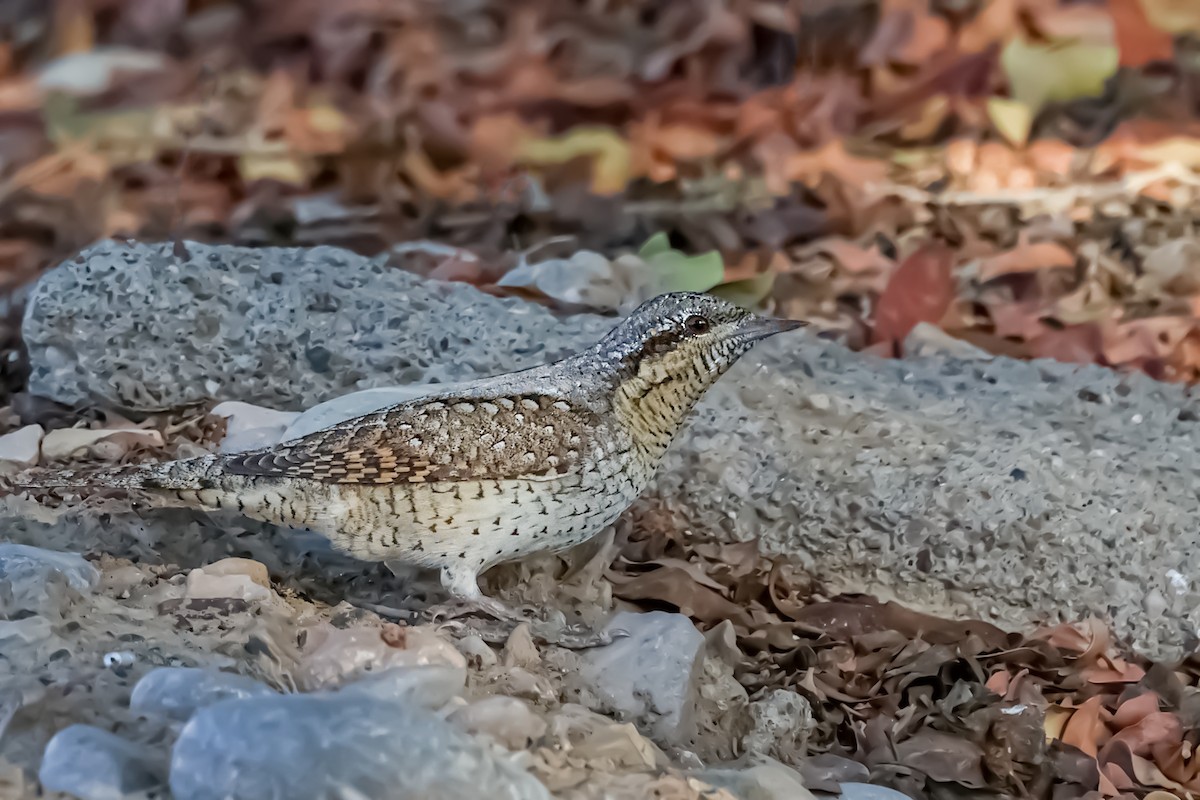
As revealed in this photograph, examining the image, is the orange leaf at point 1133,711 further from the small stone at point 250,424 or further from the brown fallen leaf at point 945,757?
the small stone at point 250,424

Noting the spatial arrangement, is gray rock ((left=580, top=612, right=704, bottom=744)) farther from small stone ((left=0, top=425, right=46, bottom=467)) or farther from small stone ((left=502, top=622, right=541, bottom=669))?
small stone ((left=0, top=425, right=46, bottom=467))

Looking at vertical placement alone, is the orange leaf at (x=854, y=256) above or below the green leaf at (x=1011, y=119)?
below

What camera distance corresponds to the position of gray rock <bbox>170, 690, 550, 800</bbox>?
1331 millimetres

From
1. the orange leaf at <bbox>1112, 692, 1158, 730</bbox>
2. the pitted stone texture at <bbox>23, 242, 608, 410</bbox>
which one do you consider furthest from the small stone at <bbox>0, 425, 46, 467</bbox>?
the orange leaf at <bbox>1112, 692, 1158, 730</bbox>

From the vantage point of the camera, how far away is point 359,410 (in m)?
2.48

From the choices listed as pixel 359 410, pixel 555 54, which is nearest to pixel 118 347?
pixel 359 410

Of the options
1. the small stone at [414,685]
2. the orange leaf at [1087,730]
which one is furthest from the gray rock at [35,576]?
the orange leaf at [1087,730]

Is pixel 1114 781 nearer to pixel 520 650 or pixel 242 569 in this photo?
pixel 520 650

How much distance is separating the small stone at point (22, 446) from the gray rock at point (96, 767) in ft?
4.63

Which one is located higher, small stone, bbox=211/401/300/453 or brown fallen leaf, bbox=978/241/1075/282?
small stone, bbox=211/401/300/453

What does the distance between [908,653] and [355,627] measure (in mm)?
1253

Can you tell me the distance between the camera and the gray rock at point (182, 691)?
1.49 m

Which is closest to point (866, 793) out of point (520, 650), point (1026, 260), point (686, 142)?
point (520, 650)

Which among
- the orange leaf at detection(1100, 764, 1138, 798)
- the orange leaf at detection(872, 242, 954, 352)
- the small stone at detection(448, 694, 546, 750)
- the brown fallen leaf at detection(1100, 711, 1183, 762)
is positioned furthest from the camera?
the orange leaf at detection(872, 242, 954, 352)
